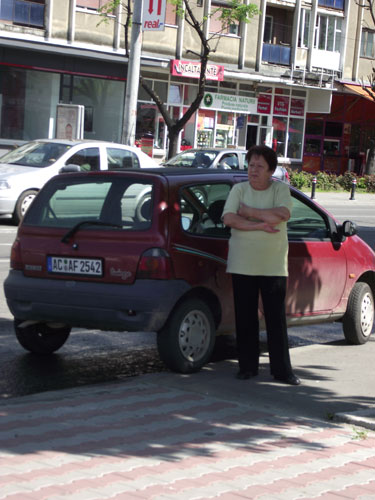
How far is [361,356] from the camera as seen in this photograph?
8.55m

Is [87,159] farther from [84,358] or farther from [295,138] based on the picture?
[295,138]

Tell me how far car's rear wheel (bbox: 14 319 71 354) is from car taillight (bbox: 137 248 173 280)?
1.24 meters

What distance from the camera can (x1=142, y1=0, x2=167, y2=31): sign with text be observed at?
24.4 metres

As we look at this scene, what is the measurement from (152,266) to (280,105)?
40.0 metres

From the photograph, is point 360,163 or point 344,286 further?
point 360,163

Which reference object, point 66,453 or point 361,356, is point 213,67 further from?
point 66,453

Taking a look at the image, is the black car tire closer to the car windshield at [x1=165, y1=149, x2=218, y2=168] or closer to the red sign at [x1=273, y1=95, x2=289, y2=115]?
the car windshield at [x1=165, y1=149, x2=218, y2=168]

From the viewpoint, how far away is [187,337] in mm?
7324

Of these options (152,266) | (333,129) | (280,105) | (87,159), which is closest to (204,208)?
(152,266)

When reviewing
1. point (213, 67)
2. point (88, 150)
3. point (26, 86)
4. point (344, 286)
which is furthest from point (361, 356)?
point (213, 67)

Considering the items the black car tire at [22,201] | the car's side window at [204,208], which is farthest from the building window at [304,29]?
the car's side window at [204,208]

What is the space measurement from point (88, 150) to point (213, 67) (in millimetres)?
23483

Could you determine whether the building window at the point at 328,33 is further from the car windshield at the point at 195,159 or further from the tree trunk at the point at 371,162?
the car windshield at the point at 195,159

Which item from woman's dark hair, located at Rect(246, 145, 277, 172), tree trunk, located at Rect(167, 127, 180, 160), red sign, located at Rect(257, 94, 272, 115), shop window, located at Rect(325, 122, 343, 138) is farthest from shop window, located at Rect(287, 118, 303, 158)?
woman's dark hair, located at Rect(246, 145, 277, 172)
